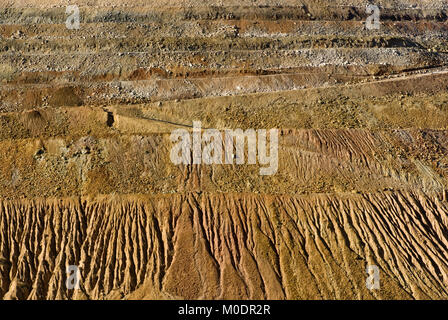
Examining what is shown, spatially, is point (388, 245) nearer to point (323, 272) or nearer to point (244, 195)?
point (323, 272)

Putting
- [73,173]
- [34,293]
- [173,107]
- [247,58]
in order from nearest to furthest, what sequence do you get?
[34,293] → [73,173] → [173,107] → [247,58]

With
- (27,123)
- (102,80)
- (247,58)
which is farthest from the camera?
(247,58)

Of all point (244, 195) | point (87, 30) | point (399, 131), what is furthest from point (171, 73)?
point (399, 131)

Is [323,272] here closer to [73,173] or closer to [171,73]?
[73,173]

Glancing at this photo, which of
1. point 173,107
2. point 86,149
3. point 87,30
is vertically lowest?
point 86,149

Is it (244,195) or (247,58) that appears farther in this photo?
(247,58)

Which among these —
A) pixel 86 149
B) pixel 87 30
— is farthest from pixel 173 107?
pixel 87 30

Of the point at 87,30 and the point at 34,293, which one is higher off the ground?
the point at 87,30
